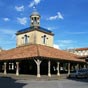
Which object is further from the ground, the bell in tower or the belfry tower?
the bell in tower

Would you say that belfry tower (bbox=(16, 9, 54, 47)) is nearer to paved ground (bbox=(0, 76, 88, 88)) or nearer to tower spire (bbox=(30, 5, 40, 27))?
tower spire (bbox=(30, 5, 40, 27))

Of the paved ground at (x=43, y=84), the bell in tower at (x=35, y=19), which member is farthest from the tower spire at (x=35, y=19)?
the paved ground at (x=43, y=84)

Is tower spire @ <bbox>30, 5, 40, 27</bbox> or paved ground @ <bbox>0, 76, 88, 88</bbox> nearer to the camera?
paved ground @ <bbox>0, 76, 88, 88</bbox>

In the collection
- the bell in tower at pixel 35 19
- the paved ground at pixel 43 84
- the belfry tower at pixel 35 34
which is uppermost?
the bell in tower at pixel 35 19

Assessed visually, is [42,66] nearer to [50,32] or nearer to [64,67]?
[50,32]

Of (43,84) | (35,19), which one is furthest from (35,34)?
(43,84)

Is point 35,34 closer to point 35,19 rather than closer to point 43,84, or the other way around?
point 35,19

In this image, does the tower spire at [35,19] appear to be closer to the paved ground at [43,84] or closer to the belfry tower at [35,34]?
the belfry tower at [35,34]

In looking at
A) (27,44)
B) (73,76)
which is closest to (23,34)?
(27,44)

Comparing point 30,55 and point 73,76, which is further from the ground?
point 30,55

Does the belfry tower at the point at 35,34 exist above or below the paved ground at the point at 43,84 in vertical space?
above

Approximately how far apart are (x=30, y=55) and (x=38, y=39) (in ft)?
32.2

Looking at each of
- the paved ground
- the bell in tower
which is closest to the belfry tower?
the bell in tower

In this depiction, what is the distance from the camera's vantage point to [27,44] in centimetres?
4553
